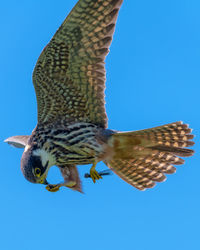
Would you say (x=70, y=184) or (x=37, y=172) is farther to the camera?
(x=70, y=184)

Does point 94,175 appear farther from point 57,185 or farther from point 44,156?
point 44,156

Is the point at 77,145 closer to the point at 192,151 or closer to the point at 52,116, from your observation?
the point at 52,116

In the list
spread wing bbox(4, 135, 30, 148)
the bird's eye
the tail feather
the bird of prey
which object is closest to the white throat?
the bird of prey

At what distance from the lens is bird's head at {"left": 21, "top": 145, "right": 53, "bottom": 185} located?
7.03 meters

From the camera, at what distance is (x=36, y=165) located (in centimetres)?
706

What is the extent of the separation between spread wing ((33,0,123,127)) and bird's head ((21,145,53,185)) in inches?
25.8

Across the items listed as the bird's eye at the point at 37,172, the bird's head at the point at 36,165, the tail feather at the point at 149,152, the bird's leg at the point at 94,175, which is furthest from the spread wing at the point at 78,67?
the bird's eye at the point at 37,172

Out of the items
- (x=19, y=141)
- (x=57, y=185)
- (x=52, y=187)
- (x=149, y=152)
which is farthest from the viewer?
(x=19, y=141)

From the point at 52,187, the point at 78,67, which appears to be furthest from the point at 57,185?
the point at 78,67

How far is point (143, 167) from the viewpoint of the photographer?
28.1 feet

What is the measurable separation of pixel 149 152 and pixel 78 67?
1993 mm

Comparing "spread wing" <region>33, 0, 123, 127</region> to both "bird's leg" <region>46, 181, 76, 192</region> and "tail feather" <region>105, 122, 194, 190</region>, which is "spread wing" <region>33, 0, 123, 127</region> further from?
"bird's leg" <region>46, 181, 76, 192</region>

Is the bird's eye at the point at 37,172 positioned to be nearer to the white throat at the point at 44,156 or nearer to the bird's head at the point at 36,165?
the bird's head at the point at 36,165

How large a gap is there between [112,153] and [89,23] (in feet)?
6.86
